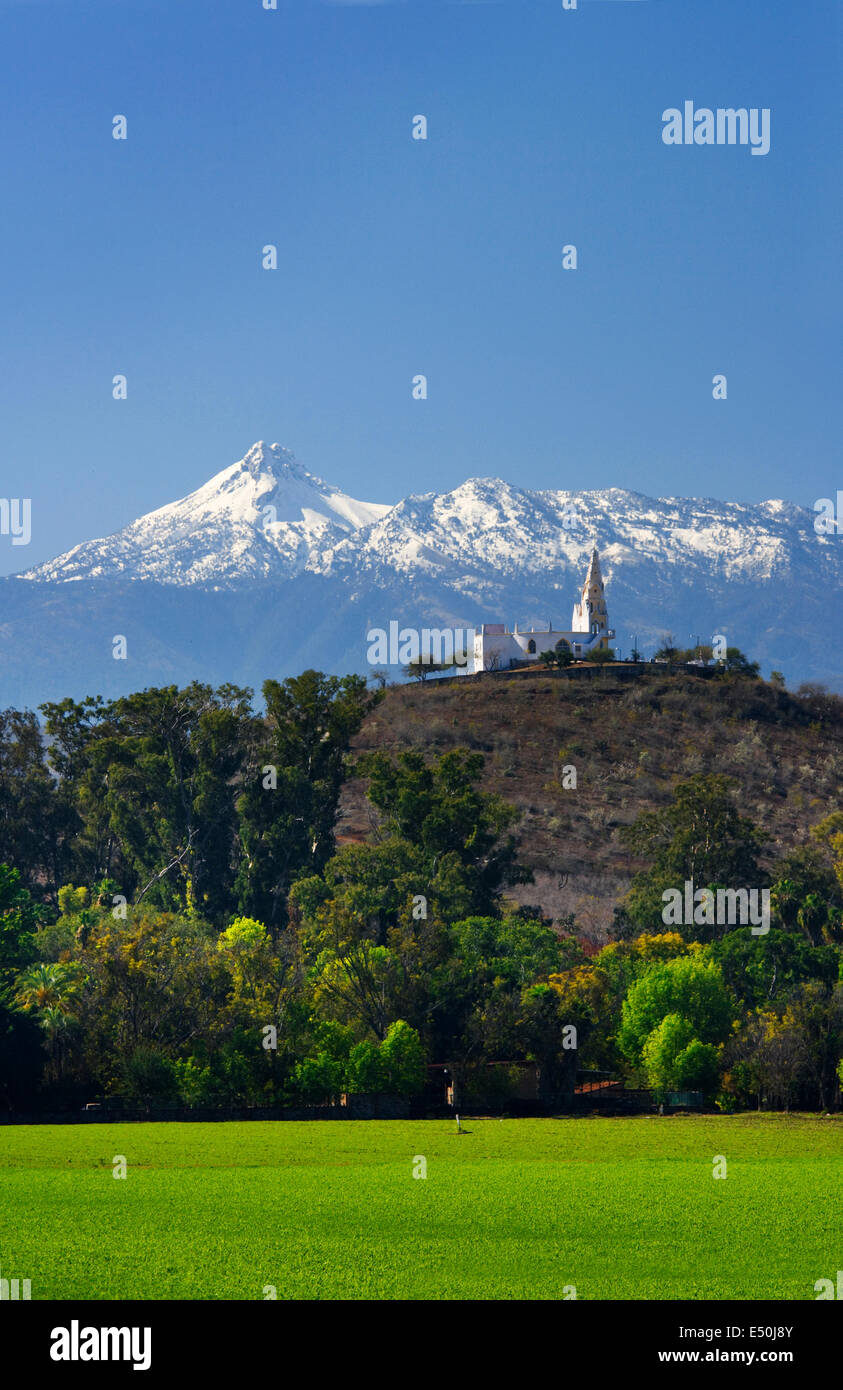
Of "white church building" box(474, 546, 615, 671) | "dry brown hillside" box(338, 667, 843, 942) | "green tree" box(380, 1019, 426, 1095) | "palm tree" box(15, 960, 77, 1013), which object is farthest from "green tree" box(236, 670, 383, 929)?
"white church building" box(474, 546, 615, 671)

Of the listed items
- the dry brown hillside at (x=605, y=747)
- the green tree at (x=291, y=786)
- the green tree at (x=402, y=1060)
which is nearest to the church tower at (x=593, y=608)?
the dry brown hillside at (x=605, y=747)

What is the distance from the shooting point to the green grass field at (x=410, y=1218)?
24.7 metres

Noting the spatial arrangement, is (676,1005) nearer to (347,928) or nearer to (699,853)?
(347,928)

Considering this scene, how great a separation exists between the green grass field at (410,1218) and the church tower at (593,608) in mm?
101988

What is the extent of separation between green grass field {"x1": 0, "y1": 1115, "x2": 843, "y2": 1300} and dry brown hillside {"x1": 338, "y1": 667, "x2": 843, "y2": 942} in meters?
50.0

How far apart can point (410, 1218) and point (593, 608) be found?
120m

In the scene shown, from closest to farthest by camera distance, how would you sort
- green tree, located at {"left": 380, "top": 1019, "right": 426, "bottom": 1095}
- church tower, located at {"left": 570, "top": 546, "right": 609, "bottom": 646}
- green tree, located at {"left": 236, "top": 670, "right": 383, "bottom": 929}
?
green tree, located at {"left": 380, "top": 1019, "right": 426, "bottom": 1095}
green tree, located at {"left": 236, "top": 670, "right": 383, "bottom": 929}
church tower, located at {"left": 570, "top": 546, "right": 609, "bottom": 646}

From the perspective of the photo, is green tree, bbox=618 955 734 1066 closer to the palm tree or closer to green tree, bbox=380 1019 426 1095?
green tree, bbox=380 1019 426 1095

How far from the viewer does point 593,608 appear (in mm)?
148125

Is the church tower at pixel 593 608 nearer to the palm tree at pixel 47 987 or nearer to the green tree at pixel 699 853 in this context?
the green tree at pixel 699 853

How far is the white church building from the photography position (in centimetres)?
14175

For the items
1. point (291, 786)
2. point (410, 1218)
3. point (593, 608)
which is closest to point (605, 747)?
point (593, 608)

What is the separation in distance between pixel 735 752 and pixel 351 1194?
89914mm

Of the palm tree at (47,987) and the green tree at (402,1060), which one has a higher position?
the palm tree at (47,987)
